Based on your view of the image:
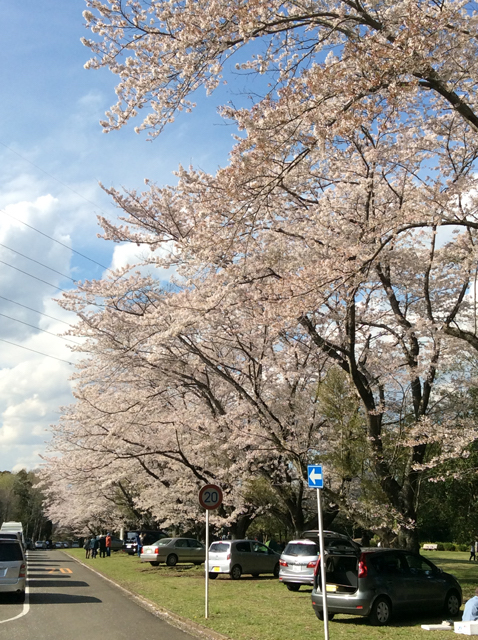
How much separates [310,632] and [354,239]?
7.43 m

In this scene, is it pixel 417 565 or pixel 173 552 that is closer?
pixel 417 565

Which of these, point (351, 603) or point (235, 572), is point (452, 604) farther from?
point (235, 572)

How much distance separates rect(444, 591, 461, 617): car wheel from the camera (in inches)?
467

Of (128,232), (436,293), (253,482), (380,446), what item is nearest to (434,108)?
(436,293)

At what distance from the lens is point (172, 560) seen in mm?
26859

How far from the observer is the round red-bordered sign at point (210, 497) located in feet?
39.5

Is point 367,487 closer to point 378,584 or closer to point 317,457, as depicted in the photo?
point 317,457

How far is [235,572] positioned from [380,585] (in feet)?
36.0

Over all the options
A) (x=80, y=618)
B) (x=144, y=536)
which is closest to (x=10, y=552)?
(x=80, y=618)

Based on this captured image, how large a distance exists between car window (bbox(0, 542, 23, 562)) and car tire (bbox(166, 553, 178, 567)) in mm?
14189

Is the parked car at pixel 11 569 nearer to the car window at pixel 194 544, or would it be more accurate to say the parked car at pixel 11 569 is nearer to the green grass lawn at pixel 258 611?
the green grass lawn at pixel 258 611

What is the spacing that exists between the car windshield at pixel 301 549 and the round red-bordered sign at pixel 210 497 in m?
5.72

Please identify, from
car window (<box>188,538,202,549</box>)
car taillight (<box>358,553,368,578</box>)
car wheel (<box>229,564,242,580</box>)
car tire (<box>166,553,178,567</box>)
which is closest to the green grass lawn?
car wheel (<box>229,564,242,580</box>)

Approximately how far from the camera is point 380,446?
1408 centimetres
